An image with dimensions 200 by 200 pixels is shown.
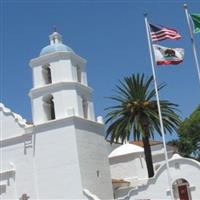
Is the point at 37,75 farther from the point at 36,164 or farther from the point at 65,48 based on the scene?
the point at 36,164

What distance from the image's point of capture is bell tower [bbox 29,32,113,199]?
102 feet

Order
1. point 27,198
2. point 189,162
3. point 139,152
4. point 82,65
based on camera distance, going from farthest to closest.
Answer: point 139,152 → point 82,65 → point 27,198 → point 189,162

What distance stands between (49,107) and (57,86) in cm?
205

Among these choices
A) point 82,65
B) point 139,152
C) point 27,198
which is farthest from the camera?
point 139,152

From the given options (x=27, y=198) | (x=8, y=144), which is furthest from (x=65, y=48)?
(x=27, y=198)

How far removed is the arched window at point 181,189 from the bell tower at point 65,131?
17.6 feet

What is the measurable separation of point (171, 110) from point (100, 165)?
7815 mm

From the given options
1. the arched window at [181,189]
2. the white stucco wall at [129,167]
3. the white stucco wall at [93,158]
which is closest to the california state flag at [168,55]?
the white stucco wall at [93,158]

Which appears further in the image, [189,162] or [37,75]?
[37,75]

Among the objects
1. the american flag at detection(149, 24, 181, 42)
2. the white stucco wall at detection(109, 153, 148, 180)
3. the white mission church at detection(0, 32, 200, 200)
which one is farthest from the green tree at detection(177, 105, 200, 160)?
the american flag at detection(149, 24, 181, 42)

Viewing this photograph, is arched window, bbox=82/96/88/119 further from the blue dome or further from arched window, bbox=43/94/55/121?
the blue dome

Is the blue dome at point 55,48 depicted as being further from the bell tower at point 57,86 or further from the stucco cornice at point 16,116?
the stucco cornice at point 16,116

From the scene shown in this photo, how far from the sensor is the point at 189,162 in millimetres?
29969

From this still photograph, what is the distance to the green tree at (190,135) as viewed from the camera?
54562 mm
